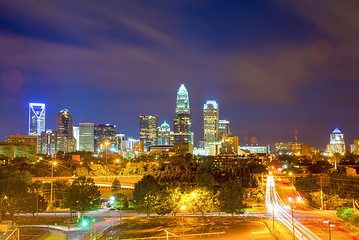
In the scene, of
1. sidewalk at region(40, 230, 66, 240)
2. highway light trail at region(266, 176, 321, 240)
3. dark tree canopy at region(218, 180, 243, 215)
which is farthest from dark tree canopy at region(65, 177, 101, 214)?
highway light trail at region(266, 176, 321, 240)

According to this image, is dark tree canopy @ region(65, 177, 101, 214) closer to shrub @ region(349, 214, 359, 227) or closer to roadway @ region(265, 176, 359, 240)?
roadway @ region(265, 176, 359, 240)

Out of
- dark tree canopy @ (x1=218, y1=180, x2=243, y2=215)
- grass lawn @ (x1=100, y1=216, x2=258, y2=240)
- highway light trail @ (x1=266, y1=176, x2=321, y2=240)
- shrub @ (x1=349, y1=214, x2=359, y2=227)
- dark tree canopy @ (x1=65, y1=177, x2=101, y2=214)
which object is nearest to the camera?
highway light trail @ (x1=266, y1=176, x2=321, y2=240)

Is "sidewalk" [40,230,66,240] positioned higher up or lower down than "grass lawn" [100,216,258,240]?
higher up

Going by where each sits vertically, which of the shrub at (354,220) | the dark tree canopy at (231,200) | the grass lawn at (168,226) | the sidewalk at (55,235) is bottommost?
the grass lawn at (168,226)

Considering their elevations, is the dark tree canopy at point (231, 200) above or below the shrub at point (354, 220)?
above

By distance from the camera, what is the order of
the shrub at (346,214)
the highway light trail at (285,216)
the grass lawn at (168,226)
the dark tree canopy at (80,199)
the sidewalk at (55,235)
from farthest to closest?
the dark tree canopy at (80,199)
the shrub at (346,214)
the grass lawn at (168,226)
the sidewalk at (55,235)
the highway light trail at (285,216)

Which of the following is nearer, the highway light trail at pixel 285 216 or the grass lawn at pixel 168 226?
the highway light trail at pixel 285 216

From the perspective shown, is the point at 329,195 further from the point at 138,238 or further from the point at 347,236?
the point at 138,238

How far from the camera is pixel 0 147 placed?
158 meters

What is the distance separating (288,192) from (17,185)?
4741cm

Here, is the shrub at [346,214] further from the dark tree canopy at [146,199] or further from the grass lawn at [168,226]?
the dark tree canopy at [146,199]

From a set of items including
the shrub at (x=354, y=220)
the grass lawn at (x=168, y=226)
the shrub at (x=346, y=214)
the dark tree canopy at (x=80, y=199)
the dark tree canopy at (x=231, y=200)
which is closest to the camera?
the shrub at (x=354, y=220)

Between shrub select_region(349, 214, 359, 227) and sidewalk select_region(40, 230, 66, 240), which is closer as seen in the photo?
sidewalk select_region(40, 230, 66, 240)

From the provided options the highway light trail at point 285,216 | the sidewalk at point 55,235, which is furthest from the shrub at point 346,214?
the sidewalk at point 55,235
